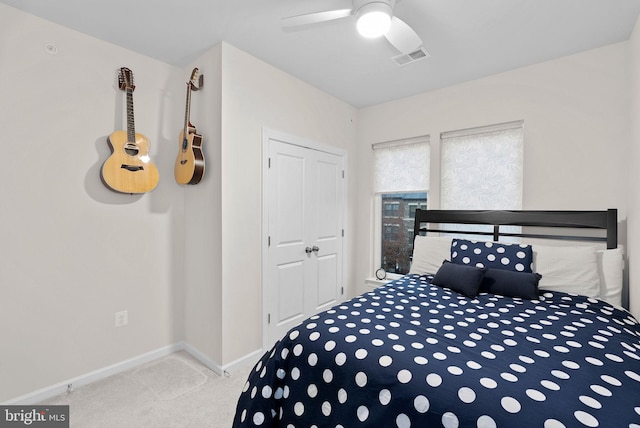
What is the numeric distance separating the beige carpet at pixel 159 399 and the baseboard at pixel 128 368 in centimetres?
4

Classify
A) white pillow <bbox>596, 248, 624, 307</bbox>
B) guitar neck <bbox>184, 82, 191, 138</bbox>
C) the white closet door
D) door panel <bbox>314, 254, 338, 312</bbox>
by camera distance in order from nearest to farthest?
white pillow <bbox>596, 248, 624, 307</bbox> → guitar neck <bbox>184, 82, 191, 138</bbox> → the white closet door → door panel <bbox>314, 254, 338, 312</bbox>

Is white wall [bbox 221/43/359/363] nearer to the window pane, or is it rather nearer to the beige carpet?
the beige carpet

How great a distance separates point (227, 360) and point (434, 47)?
2966 mm

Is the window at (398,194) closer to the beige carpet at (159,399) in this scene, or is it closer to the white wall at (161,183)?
the white wall at (161,183)

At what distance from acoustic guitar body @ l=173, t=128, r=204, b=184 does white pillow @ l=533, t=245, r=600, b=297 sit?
8.98ft

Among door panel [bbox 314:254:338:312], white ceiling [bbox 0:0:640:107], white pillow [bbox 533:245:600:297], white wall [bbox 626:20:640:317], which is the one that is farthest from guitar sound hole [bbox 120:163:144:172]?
white wall [bbox 626:20:640:317]

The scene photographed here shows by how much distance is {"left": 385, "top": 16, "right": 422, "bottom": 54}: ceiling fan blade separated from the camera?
68.8 inches

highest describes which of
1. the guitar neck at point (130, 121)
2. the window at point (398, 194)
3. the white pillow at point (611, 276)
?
the guitar neck at point (130, 121)

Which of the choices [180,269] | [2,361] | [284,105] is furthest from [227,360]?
[284,105]

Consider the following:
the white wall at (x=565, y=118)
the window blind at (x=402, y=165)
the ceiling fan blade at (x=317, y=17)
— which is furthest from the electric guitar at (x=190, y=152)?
the white wall at (x=565, y=118)

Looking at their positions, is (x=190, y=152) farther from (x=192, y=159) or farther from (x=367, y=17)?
(x=367, y=17)

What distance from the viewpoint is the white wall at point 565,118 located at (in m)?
2.28

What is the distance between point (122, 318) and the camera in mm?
2375

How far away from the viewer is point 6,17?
1871mm
